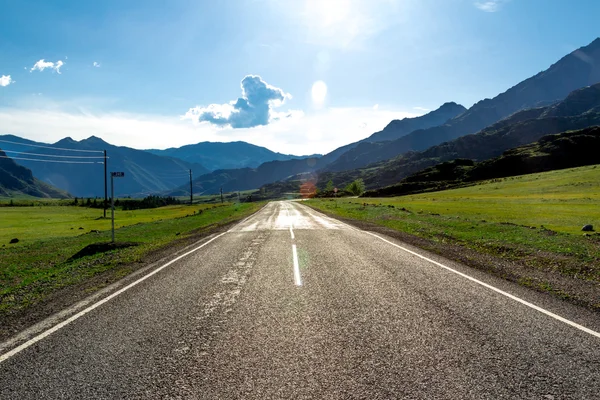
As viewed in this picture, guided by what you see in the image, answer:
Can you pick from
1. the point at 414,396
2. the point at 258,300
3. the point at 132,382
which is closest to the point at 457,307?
the point at 414,396

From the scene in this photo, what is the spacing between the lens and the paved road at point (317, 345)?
3945mm

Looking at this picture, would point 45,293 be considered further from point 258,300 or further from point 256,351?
point 256,351

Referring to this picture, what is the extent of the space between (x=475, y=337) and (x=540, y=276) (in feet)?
19.3

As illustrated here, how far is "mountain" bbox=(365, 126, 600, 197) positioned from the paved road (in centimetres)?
12000

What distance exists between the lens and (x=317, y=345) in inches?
198

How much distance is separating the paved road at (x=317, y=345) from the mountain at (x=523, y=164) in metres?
120

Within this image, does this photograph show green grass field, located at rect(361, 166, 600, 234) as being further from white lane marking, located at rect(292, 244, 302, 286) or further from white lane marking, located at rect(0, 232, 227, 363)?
white lane marking, located at rect(0, 232, 227, 363)

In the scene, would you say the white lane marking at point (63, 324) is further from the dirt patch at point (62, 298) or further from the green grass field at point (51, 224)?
the green grass field at point (51, 224)

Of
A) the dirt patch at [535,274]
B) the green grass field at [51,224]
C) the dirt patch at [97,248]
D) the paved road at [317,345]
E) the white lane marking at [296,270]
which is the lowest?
the green grass field at [51,224]

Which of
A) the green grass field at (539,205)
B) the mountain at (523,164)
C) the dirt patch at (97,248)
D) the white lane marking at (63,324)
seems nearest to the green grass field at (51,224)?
the dirt patch at (97,248)

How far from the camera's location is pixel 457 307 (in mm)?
6691

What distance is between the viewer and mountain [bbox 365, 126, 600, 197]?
129875mm

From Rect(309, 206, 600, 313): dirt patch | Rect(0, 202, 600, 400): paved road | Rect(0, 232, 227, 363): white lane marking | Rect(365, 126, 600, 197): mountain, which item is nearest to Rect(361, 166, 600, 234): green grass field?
Rect(309, 206, 600, 313): dirt patch

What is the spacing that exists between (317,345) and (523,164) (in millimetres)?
162448
